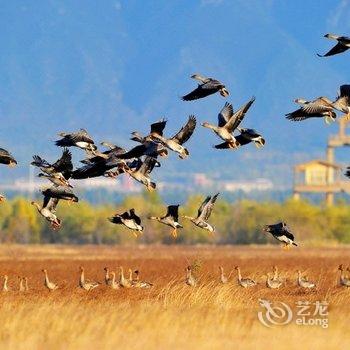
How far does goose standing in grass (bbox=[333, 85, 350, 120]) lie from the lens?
1175 inches

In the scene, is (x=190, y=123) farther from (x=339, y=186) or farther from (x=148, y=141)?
(x=339, y=186)

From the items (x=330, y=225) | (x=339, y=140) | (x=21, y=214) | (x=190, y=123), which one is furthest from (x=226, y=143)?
(x=339, y=140)

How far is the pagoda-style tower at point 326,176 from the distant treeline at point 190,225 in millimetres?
24654

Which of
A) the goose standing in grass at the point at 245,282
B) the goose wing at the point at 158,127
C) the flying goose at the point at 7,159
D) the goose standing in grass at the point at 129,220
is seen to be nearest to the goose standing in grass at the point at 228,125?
the goose wing at the point at 158,127

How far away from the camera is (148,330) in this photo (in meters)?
23.9

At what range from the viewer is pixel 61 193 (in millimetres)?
31188

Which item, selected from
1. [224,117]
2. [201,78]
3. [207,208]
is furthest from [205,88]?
[207,208]

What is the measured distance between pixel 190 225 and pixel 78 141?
77.9 metres

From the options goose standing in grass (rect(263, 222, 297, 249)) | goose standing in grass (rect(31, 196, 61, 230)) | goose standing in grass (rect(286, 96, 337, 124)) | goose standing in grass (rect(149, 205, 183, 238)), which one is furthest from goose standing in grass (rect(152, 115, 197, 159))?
goose standing in grass (rect(263, 222, 297, 249))

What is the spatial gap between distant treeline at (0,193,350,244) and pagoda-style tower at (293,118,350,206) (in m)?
24.7

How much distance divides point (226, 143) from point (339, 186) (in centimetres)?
11977

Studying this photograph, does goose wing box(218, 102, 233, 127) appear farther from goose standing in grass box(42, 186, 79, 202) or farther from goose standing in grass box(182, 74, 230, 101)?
goose standing in grass box(42, 186, 79, 202)

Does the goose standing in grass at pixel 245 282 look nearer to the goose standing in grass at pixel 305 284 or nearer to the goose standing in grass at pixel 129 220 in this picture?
the goose standing in grass at pixel 305 284

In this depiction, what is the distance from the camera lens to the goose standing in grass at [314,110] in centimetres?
2983
